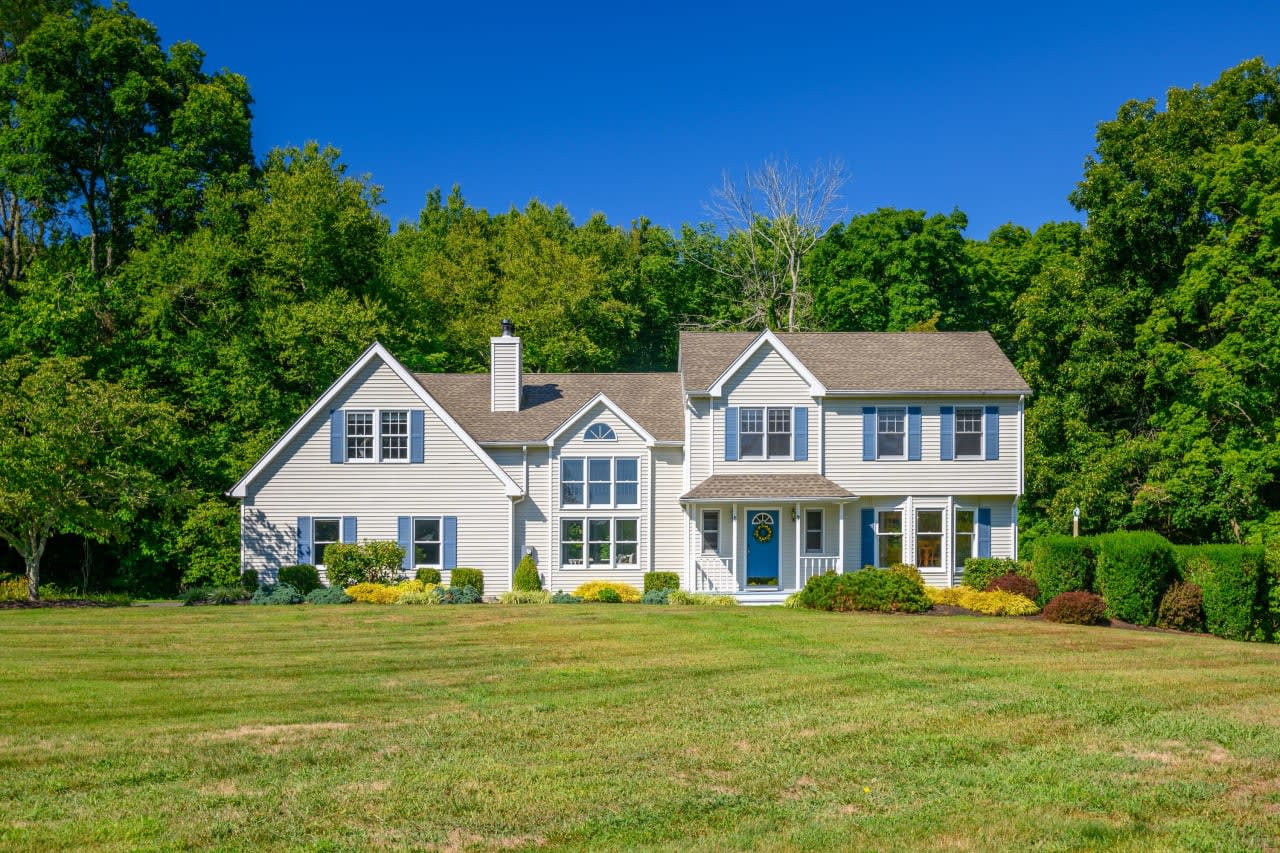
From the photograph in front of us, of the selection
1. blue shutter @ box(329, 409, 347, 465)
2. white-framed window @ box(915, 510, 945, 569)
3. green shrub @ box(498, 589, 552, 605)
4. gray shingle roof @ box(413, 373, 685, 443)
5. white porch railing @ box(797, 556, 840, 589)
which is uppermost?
gray shingle roof @ box(413, 373, 685, 443)

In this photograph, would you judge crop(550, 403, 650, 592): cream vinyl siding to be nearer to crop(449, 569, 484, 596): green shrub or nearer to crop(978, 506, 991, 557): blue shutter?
crop(449, 569, 484, 596): green shrub

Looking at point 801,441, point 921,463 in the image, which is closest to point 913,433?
point 921,463

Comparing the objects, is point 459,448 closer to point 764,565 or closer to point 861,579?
point 764,565

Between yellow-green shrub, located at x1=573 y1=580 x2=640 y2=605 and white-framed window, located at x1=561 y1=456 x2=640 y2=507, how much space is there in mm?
3109

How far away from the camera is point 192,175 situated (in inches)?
1502

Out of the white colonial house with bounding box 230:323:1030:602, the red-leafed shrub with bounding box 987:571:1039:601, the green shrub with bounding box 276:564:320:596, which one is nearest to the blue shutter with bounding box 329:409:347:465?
the white colonial house with bounding box 230:323:1030:602

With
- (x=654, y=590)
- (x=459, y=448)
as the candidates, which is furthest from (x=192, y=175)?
(x=654, y=590)

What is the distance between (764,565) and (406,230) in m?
36.8

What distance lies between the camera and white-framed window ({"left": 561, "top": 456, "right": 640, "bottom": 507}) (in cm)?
3303

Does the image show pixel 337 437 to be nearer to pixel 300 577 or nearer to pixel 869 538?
pixel 300 577

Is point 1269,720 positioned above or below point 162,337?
below

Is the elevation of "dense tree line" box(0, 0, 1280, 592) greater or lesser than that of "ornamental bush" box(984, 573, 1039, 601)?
greater

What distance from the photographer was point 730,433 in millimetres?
32062

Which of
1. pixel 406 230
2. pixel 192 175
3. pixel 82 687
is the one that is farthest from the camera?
pixel 406 230
